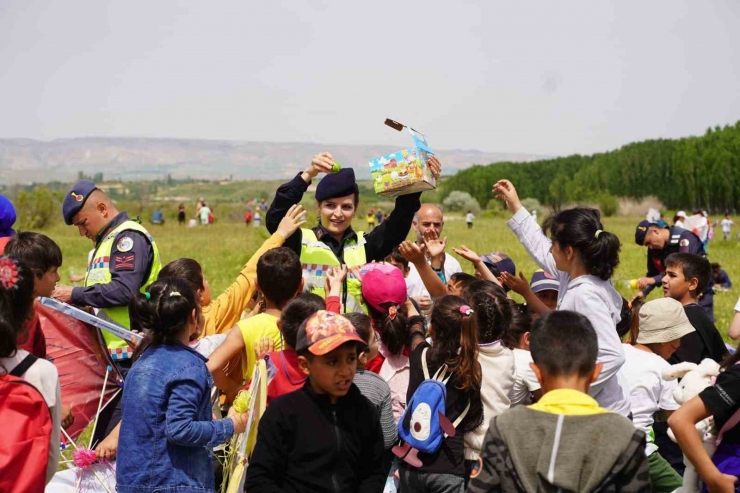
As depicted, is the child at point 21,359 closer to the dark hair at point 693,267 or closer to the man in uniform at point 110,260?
the man in uniform at point 110,260

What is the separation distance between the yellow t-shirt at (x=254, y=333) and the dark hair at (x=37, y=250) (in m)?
1.15

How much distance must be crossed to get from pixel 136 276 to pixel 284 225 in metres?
1.02

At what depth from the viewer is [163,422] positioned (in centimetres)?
370

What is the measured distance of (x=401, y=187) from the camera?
493 cm

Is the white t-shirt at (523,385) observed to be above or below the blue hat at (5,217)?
below

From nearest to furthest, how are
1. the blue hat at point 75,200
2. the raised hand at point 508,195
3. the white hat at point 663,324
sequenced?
the raised hand at point 508,195 < the white hat at point 663,324 < the blue hat at point 75,200

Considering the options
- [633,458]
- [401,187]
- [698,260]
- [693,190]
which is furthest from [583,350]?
[693,190]

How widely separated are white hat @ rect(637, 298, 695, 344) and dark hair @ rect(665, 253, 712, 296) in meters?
1.62

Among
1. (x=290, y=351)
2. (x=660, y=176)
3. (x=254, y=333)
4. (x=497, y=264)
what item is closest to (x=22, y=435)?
(x=290, y=351)

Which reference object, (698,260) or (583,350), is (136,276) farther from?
(698,260)

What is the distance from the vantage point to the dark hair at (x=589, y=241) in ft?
13.8

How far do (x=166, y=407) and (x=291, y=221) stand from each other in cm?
171

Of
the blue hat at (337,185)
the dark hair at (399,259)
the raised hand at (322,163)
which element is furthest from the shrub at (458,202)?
the raised hand at (322,163)

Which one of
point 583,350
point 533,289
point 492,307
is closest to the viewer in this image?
point 583,350
